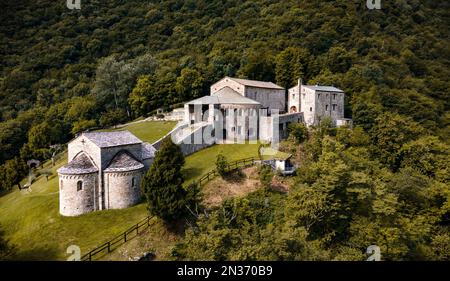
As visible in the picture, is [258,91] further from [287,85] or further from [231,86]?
[287,85]

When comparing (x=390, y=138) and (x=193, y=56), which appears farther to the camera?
(x=193, y=56)

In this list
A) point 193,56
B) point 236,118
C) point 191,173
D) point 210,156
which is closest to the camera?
point 191,173

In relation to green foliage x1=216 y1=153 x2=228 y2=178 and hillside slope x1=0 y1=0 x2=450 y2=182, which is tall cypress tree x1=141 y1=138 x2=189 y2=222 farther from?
hillside slope x1=0 y1=0 x2=450 y2=182

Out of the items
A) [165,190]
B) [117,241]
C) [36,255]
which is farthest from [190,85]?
[36,255]

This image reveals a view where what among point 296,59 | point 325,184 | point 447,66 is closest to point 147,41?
point 296,59

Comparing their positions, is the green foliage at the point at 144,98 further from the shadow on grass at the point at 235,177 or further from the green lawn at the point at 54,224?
the shadow on grass at the point at 235,177

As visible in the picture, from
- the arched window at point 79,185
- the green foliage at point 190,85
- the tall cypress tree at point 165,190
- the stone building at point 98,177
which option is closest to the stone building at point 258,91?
the green foliage at point 190,85
